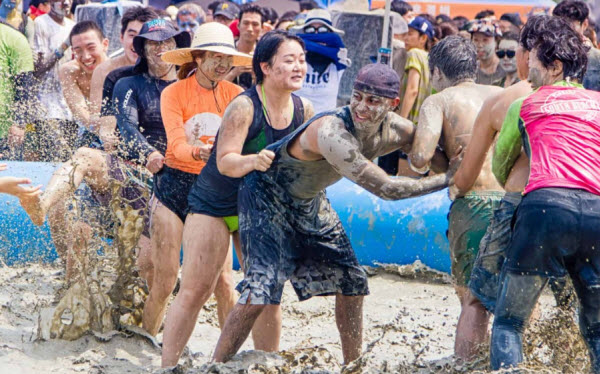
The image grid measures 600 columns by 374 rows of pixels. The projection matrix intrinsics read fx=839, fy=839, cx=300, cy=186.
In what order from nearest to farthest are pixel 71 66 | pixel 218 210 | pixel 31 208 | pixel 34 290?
1. pixel 218 210
2. pixel 31 208
3. pixel 34 290
4. pixel 71 66

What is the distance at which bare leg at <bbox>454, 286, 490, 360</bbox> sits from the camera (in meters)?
4.38

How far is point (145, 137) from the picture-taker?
5.69 metres

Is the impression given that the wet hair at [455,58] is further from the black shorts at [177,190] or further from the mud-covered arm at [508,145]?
the black shorts at [177,190]

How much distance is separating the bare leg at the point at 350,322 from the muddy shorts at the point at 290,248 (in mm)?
61

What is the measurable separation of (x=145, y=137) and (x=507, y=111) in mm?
2666

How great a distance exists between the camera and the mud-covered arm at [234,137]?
433 centimetres

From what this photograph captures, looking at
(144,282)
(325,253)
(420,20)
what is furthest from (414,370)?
(420,20)

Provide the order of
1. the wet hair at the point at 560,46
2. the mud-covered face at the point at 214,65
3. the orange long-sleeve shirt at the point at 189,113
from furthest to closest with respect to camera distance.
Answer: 1. the mud-covered face at the point at 214,65
2. the orange long-sleeve shirt at the point at 189,113
3. the wet hair at the point at 560,46

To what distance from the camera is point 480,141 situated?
4184 millimetres

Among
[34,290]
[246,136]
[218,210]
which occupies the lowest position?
[34,290]

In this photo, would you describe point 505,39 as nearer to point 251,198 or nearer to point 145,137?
point 145,137

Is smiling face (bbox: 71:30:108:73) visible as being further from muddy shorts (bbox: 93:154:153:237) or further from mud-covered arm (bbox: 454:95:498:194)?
mud-covered arm (bbox: 454:95:498:194)

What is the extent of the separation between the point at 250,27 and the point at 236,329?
16.0 feet

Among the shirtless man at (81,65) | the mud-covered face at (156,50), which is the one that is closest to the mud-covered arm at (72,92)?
the shirtless man at (81,65)
